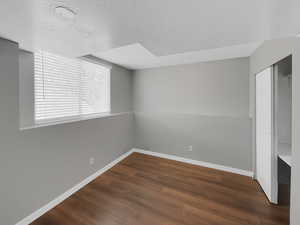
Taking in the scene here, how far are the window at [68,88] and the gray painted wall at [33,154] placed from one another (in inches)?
11.4

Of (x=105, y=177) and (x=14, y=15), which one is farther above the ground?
(x=14, y=15)

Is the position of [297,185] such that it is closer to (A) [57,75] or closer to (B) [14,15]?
(B) [14,15]

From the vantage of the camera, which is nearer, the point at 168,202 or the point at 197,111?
the point at 168,202

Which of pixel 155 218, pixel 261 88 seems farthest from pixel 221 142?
pixel 155 218

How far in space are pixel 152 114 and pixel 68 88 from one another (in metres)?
2.07

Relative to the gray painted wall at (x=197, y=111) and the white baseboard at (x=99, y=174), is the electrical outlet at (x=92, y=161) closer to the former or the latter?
the white baseboard at (x=99, y=174)

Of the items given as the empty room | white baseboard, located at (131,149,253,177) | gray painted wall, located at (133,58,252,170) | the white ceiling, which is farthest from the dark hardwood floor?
the white ceiling

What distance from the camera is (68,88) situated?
2.27 meters

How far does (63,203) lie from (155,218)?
1.33 m

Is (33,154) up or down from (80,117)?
down

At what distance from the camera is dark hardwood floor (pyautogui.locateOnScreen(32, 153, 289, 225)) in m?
1.64

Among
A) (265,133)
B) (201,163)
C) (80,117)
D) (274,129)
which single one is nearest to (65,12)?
(80,117)

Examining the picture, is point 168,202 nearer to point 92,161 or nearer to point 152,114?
point 92,161

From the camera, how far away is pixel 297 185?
1209 millimetres
